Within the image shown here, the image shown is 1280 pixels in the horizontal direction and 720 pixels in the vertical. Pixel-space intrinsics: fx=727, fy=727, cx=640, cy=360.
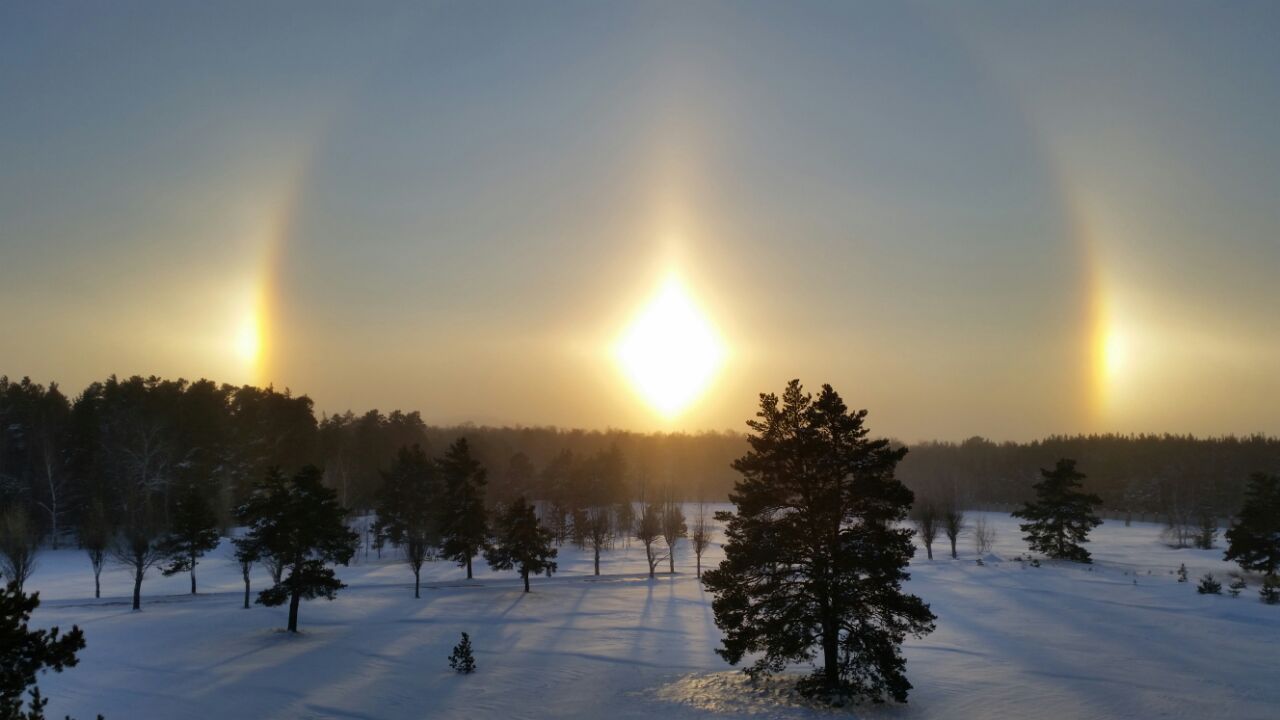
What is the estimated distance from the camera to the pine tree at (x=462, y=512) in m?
63.8

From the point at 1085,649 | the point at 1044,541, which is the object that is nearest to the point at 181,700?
the point at 1085,649

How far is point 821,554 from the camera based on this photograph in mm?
27656

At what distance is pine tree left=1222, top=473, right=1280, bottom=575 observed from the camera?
54.0 meters

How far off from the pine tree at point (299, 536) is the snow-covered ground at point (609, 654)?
8.47ft

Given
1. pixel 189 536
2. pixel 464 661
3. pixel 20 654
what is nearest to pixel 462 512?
pixel 189 536

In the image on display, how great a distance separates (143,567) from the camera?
5197 centimetres

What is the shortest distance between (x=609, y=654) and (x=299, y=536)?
67.6 ft

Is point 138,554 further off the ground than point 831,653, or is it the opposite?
point 138,554

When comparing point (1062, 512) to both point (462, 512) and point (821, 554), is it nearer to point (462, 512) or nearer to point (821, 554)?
point (821, 554)

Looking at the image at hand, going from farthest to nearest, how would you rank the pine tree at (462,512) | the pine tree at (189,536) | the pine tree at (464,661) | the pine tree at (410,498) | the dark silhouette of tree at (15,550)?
1. the pine tree at (410,498)
2. the pine tree at (462,512)
3. the pine tree at (189,536)
4. the dark silhouette of tree at (15,550)
5. the pine tree at (464,661)

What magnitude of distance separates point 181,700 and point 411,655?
35.6ft

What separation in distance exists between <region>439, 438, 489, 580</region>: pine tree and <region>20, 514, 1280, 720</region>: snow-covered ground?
3.63 meters

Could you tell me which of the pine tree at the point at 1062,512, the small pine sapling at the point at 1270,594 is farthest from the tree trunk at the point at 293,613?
the pine tree at the point at 1062,512

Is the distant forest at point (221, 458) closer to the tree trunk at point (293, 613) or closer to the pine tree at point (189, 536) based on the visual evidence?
the pine tree at point (189, 536)
